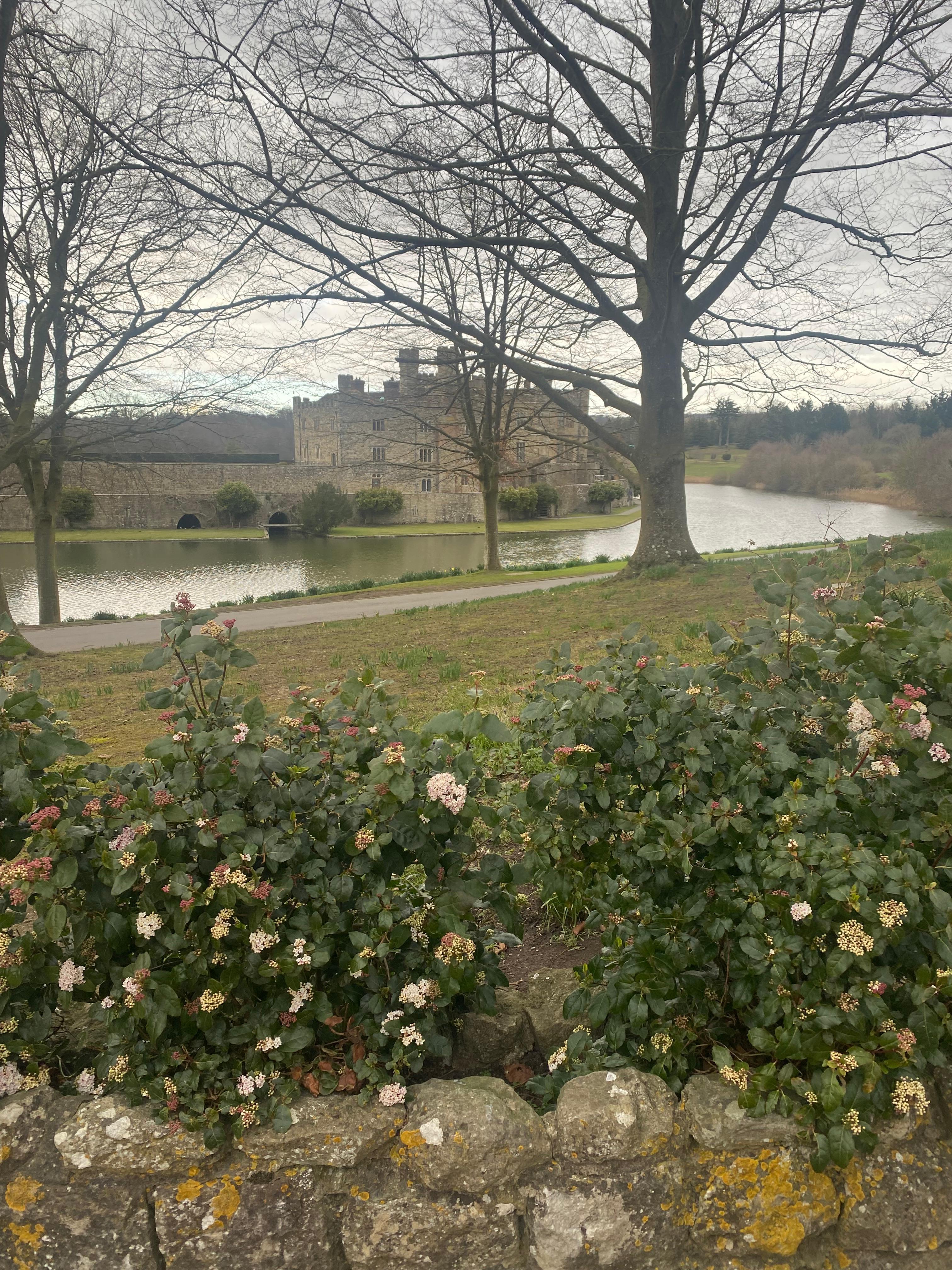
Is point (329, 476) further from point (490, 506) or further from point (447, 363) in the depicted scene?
point (447, 363)

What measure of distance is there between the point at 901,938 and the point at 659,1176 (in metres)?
0.74

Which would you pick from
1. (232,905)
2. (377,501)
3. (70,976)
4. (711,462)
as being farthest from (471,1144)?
(711,462)

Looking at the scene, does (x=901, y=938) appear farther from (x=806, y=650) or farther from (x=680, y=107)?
(x=680, y=107)

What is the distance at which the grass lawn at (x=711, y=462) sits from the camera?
39938 millimetres

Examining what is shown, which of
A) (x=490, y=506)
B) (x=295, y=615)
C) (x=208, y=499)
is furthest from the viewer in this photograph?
(x=208, y=499)

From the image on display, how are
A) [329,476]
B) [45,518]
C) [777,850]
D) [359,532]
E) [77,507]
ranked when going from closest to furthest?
[777,850] < [45,518] < [77,507] < [359,532] < [329,476]

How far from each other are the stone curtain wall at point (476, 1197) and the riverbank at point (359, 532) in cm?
3811

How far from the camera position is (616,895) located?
207 centimetres

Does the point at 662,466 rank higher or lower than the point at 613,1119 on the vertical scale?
higher

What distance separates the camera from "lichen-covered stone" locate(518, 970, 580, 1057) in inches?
89.3

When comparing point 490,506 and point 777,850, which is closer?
A: point 777,850

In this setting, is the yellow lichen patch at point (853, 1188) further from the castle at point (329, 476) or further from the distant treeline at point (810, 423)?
the castle at point (329, 476)

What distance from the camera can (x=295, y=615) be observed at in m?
14.5

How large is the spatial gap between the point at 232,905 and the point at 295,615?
13053 millimetres
